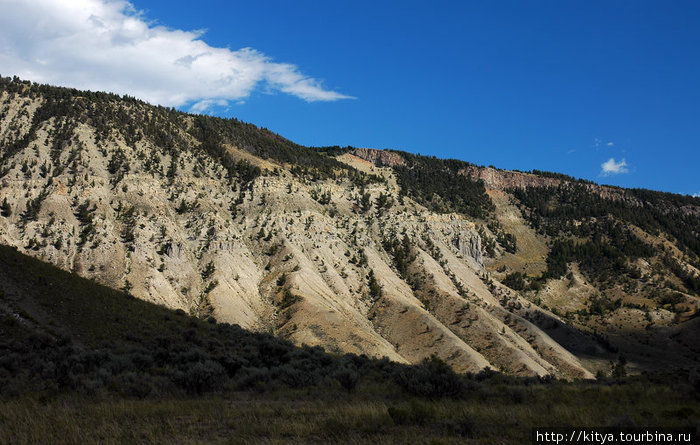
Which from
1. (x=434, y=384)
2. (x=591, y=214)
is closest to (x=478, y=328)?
(x=434, y=384)

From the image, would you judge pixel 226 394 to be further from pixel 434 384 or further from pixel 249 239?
pixel 249 239

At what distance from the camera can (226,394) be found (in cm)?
1731

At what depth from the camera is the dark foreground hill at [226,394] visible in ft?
37.3

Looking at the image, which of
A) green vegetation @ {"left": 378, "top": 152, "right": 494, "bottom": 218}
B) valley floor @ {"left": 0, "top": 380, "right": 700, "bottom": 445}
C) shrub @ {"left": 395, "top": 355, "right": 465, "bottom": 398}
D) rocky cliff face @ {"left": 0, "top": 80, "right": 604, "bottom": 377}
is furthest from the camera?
green vegetation @ {"left": 378, "top": 152, "right": 494, "bottom": 218}

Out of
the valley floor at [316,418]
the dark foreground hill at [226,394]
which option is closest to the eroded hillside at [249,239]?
the dark foreground hill at [226,394]

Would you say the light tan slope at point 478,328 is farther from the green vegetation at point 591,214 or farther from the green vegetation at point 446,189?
the green vegetation at point 591,214

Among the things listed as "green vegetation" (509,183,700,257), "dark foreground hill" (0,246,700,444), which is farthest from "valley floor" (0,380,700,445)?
"green vegetation" (509,183,700,257)

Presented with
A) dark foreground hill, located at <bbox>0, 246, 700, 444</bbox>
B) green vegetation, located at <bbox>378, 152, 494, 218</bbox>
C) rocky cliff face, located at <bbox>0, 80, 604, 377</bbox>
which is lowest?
dark foreground hill, located at <bbox>0, 246, 700, 444</bbox>

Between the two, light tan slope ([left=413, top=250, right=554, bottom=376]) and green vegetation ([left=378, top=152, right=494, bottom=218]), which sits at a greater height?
green vegetation ([left=378, top=152, right=494, bottom=218])

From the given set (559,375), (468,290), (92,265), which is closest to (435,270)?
(468,290)

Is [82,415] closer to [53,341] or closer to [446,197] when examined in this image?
[53,341]

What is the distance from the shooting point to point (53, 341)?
21859 millimetres

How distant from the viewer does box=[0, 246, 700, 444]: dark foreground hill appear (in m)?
11.4

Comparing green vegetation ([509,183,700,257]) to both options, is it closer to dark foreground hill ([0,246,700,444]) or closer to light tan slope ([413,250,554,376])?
light tan slope ([413,250,554,376])
